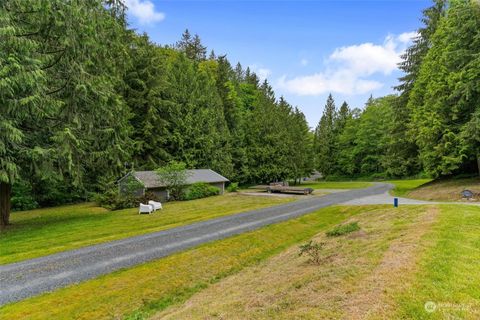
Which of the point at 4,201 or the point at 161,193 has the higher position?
the point at 4,201

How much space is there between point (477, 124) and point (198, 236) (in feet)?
63.0

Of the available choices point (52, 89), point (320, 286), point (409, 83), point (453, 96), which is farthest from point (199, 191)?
point (409, 83)

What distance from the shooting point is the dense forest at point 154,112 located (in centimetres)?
1298

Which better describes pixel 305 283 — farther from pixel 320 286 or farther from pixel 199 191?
pixel 199 191

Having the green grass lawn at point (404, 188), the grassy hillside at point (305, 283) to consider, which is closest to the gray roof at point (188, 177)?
the grassy hillside at point (305, 283)

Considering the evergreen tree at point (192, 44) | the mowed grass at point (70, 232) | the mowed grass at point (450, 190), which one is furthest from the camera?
the evergreen tree at point (192, 44)

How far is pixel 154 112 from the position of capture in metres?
34.0

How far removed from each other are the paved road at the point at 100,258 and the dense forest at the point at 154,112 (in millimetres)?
5070

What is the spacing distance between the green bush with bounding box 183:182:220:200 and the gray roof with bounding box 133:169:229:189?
2.85ft

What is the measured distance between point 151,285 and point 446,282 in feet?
21.0

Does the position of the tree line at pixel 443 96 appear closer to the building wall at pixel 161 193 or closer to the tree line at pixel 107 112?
the tree line at pixel 107 112

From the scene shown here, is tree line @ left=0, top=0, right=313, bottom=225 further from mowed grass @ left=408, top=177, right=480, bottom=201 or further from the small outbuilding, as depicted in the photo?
Answer: mowed grass @ left=408, top=177, right=480, bottom=201

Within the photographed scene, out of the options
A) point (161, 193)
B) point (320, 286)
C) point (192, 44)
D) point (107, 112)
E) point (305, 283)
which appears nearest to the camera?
point (320, 286)

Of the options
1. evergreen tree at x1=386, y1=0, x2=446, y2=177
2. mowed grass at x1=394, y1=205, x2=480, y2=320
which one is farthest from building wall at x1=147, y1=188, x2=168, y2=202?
Result: evergreen tree at x1=386, y1=0, x2=446, y2=177
